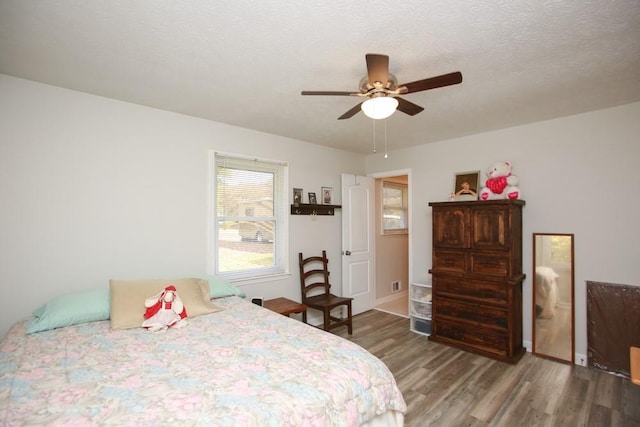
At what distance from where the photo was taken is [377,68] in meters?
1.70

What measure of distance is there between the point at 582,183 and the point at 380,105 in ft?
8.21

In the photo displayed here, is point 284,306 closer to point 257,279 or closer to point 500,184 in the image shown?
point 257,279

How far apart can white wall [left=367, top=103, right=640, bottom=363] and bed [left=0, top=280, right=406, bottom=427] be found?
2582mm

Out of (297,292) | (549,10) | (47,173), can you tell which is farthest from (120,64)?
(297,292)

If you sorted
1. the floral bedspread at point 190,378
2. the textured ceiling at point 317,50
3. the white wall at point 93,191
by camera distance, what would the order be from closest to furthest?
1. the floral bedspread at point 190,378
2. the textured ceiling at point 317,50
3. the white wall at point 93,191

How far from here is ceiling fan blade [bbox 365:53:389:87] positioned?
5.31ft

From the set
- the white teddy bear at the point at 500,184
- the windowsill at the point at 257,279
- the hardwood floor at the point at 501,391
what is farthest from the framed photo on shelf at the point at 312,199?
the white teddy bear at the point at 500,184

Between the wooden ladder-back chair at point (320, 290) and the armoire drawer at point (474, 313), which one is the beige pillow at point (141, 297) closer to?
the wooden ladder-back chair at point (320, 290)

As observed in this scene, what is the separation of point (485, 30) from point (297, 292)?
325cm

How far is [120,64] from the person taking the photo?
2053 mm

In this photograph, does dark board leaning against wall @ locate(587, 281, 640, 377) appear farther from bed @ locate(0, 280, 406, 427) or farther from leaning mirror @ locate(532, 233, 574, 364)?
bed @ locate(0, 280, 406, 427)

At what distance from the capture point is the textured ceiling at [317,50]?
5.00 ft

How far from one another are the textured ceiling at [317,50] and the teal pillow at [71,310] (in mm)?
1637

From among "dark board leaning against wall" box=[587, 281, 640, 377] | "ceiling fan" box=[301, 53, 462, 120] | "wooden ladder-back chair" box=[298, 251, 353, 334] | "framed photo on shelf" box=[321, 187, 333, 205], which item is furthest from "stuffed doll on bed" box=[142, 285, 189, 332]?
"dark board leaning against wall" box=[587, 281, 640, 377]
